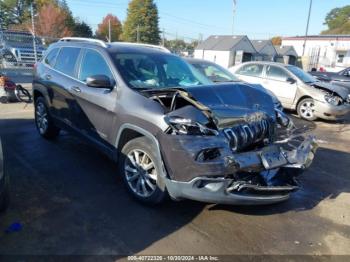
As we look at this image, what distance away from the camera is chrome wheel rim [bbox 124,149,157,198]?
3691 mm

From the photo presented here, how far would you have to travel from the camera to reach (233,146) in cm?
341

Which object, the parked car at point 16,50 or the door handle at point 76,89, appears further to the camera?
the parked car at point 16,50

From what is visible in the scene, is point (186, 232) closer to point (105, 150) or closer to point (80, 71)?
point (105, 150)

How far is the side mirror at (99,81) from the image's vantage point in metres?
4.00

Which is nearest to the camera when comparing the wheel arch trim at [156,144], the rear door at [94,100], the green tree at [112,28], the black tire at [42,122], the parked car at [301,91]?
the wheel arch trim at [156,144]

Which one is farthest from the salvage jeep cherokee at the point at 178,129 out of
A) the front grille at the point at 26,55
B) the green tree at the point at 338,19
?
the green tree at the point at 338,19

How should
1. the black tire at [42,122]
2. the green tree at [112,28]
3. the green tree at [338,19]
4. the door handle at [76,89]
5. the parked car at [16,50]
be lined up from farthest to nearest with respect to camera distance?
the green tree at [338,19] < the green tree at [112,28] < the parked car at [16,50] < the black tire at [42,122] < the door handle at [76,89]

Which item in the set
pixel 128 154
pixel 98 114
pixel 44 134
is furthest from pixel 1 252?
pixel 44 134

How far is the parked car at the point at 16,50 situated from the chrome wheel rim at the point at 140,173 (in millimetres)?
13814

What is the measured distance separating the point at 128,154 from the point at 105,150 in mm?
616

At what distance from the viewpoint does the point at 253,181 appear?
3461 millimetres

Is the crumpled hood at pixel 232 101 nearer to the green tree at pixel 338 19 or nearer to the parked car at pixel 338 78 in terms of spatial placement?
the parked car at pixel 338 78

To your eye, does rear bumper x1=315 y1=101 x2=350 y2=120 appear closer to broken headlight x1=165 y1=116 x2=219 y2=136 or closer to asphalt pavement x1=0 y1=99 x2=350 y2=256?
asphalt pavement x1=0 y1=99 x2=350 y2=256

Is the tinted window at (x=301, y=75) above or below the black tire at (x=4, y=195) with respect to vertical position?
above
